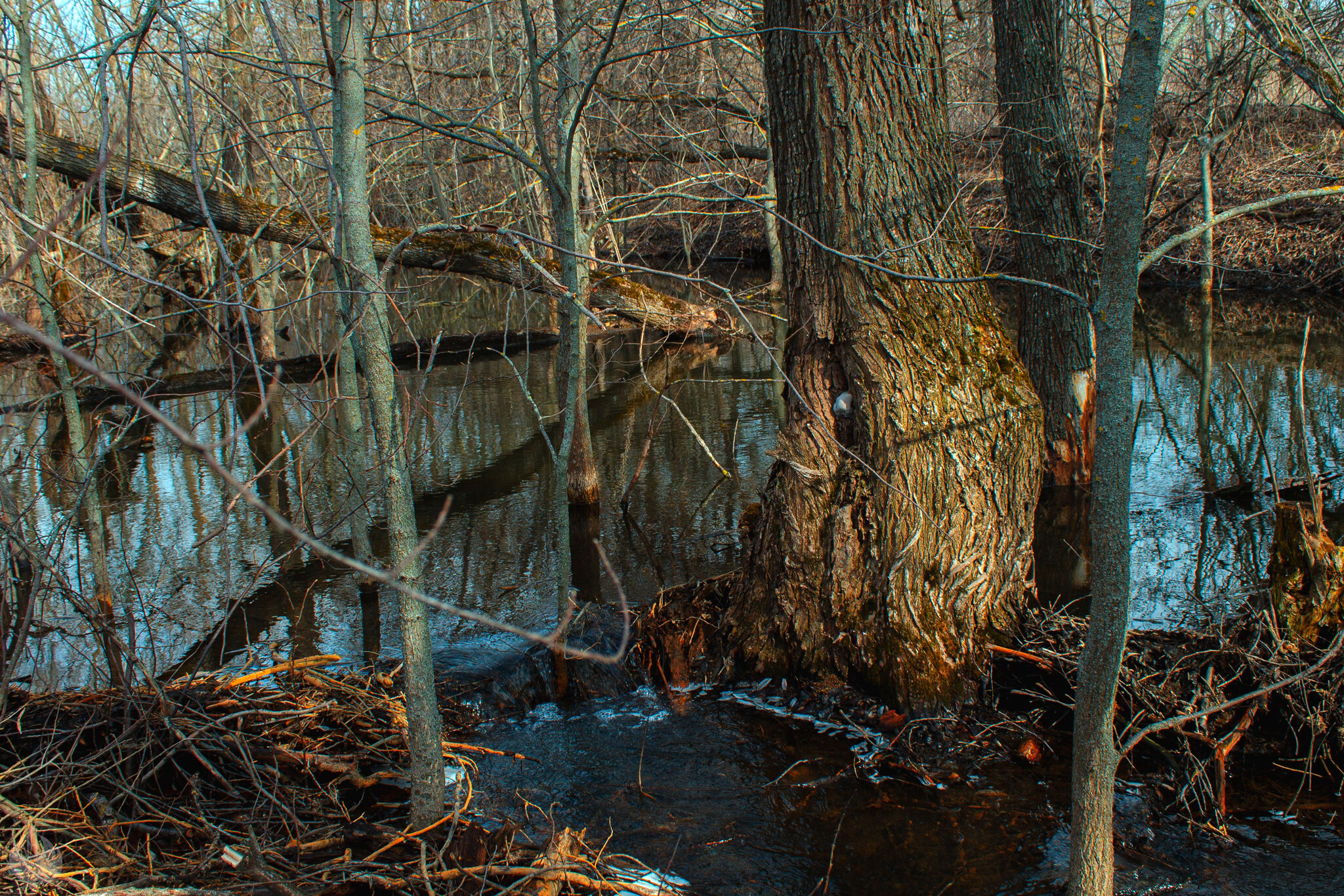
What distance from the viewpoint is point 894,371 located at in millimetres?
3902

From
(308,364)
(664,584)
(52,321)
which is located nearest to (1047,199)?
(664,584)

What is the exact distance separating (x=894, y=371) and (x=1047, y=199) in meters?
3.77

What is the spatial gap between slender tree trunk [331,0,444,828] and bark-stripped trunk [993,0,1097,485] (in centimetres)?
538

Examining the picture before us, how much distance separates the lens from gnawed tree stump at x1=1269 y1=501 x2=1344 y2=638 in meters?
3.49

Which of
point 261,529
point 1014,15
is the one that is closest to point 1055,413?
point 1014,15

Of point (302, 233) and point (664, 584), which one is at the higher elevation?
point (302, 233)

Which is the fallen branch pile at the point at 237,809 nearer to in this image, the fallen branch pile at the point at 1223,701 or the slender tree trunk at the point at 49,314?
the slender tree trunk at the point at 49,314

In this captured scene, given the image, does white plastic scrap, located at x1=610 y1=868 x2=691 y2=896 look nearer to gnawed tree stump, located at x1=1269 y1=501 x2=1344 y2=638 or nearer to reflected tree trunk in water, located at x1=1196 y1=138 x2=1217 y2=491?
gnawed tree stump, located at x1=1269 y1=501 x2=1344 y2=638

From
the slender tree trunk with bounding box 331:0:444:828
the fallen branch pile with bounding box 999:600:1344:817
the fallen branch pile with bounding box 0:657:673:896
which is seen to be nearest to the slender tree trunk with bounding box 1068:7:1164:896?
the fallen branch pile with bounding box 999:600:1344:817

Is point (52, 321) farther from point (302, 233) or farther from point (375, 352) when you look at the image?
point (302, 233)

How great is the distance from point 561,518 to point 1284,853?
3008mm

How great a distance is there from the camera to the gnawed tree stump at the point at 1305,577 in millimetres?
3490

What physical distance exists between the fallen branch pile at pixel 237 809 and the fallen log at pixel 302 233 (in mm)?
1992

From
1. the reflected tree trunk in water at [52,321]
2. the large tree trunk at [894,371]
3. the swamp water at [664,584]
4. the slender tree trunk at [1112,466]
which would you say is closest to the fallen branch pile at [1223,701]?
the swamp water at [664,584]
